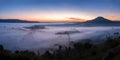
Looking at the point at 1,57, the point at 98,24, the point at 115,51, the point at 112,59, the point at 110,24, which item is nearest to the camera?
the point at 1,57

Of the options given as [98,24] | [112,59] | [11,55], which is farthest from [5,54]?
[98,24]

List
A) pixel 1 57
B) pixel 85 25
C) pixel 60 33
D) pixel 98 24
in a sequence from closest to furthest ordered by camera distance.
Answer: pixel 1 57 → pixel 60 33 → pixel 98 24 → pixel 85 25

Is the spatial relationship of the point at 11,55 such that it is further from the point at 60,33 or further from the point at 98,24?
the point at 98,24

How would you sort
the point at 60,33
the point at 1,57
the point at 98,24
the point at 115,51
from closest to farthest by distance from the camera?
the point at 1,57 → the point at 115,51 → the point at 60,33 → the point at 98,24

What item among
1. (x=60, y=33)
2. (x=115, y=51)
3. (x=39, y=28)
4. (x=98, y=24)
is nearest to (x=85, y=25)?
(x=98, y=24)

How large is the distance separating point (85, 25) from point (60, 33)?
42.0 metres

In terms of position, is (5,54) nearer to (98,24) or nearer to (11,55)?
(11,55)

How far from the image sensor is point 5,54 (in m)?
14.6

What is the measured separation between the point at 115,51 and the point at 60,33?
5334 cm

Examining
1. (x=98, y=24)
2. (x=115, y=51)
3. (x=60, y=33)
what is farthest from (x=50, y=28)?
(x=115, y=51)

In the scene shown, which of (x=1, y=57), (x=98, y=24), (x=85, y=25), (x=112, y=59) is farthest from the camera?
(x=85, y=25)

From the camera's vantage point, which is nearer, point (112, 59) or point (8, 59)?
point (8, 59)

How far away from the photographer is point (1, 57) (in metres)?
14.0

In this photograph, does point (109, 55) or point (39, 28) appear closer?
point (109, 55)
